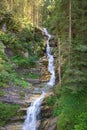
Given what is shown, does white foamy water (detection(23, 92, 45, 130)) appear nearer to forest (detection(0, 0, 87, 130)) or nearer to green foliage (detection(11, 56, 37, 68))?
forest (detection(0, 0, 87, 130))

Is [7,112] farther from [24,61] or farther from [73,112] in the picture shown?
[24,61]

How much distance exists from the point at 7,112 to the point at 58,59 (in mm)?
10200

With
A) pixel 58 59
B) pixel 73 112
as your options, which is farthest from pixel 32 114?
pixel 58 59

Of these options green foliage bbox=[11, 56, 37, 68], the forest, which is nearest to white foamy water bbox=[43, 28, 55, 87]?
the forest

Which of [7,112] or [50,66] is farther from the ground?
[50,66]

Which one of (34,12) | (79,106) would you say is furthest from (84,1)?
(34,12)

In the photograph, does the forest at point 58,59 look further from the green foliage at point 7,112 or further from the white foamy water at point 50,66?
the white foamy water at point 50,66

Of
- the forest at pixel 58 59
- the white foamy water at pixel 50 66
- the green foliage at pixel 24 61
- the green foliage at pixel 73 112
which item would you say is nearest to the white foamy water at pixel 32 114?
the forest at pixel 58 59

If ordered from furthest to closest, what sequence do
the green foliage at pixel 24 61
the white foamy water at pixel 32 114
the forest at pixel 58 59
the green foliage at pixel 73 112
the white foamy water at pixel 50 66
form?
the green foliage at pixel 24 61 < the white foamy water at pixel 50 66 < the white foamy water at pixel 32 114 < the forest at pixel 58 59 < the green foliage at pixel 73 112

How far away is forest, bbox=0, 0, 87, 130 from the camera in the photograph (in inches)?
640

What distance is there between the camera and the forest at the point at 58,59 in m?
16.2

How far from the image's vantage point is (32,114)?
20.8m

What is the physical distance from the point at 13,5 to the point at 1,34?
14105 mm

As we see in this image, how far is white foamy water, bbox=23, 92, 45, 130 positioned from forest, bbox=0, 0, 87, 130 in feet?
3.22
